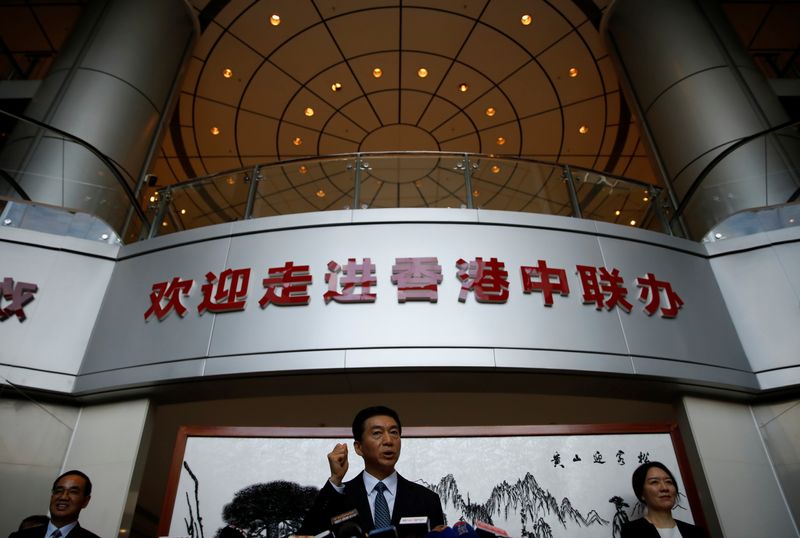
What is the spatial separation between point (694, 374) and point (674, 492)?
4.17ft

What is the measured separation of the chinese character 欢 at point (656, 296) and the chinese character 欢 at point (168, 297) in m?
3.64

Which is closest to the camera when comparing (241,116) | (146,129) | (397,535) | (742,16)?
(397,535)

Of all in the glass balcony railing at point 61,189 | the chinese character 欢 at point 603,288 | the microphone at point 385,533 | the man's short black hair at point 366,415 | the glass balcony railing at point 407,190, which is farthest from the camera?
the glass balcony railing at point 407,190

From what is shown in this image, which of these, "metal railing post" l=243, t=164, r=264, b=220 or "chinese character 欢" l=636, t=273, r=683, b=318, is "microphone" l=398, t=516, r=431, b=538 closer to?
"chinese character 欢" l=636, t=273, r=683, b=318

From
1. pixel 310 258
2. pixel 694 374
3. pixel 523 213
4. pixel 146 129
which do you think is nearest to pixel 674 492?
pixel 694 374

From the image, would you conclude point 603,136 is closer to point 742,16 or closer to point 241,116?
point 742,16

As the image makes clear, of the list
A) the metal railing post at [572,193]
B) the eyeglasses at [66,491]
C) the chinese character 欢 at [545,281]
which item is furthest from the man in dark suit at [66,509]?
the metal railing post at [572,193]

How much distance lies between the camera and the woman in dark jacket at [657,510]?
2617mm

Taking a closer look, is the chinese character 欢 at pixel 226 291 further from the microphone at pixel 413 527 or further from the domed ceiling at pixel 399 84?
the domed ceiling at pixel 399 84

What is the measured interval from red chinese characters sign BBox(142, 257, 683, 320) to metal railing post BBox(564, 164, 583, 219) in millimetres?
693

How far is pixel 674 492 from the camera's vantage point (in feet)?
9.21

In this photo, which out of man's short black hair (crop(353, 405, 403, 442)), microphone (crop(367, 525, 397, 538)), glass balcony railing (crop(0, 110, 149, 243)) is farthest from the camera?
glass balcony railing (crop(0, 110, 149, 243))

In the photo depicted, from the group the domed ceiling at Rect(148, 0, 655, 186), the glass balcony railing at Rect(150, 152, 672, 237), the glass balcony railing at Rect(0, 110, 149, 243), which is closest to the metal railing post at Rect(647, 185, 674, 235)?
the glass balcony railing at Rect(150, 152, 672, 237)

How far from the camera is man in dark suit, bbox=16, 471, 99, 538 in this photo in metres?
2.48
